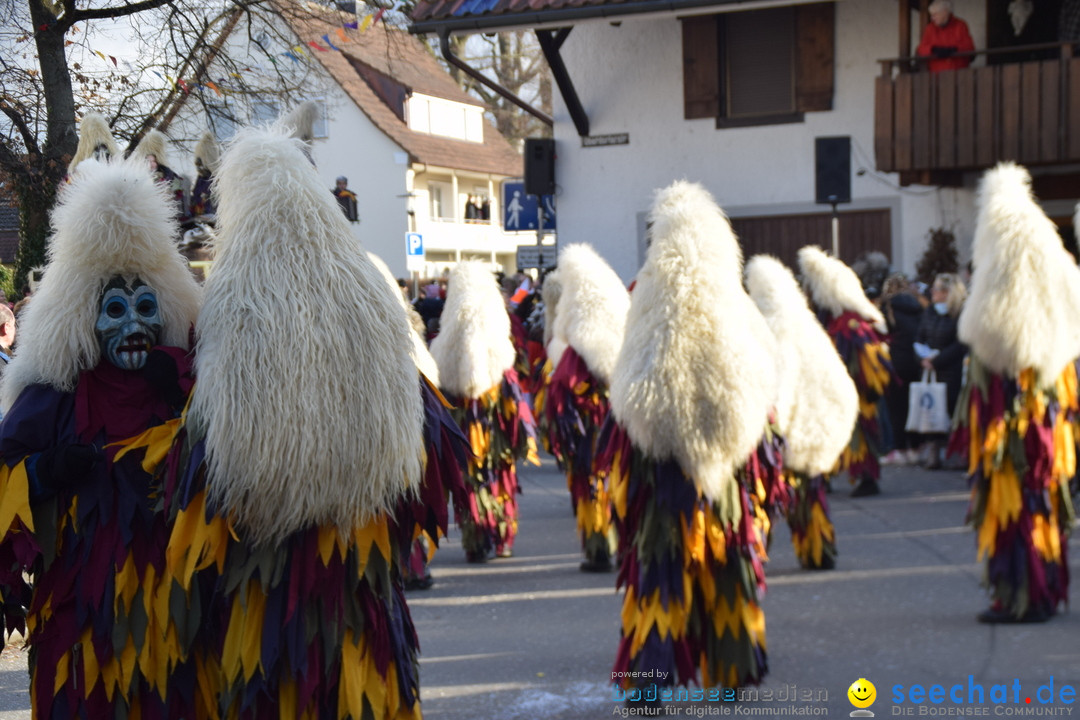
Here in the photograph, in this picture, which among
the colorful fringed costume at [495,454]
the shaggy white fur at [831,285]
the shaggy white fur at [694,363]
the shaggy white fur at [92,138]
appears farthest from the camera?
the shaggy white fur at [831,285]

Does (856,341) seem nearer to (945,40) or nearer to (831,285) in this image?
(831,285)

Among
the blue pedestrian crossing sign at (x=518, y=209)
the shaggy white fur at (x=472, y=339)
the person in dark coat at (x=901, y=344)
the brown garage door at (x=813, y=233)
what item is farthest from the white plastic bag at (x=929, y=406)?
the blue pedestrian crossing sign at (x=518, y=209)

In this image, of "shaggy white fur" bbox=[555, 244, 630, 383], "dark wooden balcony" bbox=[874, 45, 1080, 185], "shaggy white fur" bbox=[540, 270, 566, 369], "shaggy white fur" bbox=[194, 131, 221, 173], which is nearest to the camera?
"shaggy white fur" bbox=[194, 131, 221, 173]

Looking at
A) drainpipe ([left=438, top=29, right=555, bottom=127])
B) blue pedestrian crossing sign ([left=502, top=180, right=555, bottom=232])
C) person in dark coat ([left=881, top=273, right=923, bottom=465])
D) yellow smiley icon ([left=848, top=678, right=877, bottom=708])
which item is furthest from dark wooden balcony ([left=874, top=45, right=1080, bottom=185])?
yellow smiley icon ([left=848, top=678, right=877, bottom=708])

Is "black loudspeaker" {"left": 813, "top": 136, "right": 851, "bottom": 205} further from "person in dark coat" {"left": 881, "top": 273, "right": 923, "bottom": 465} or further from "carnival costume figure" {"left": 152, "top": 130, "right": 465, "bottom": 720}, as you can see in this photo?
"carnival costume figure" {"left": 152, "top": 130, "right": 465, "bottom": 720}

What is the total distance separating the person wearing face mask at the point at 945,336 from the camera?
1039 cm

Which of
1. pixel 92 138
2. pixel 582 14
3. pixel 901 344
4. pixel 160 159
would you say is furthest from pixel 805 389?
pixel 582 14

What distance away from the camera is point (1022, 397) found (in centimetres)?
579

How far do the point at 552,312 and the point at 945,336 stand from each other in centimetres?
398

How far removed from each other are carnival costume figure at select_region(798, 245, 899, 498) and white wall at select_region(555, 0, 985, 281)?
17.0 ft

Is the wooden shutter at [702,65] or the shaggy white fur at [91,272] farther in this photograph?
the wooden shutter at [702,65]

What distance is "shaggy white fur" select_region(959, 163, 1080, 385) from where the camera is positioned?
559cm

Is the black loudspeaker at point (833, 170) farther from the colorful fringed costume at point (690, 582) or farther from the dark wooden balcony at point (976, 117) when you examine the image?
the colorful fringed costume at point (690, 582)

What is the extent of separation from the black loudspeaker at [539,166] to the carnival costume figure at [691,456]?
35.4 feet
